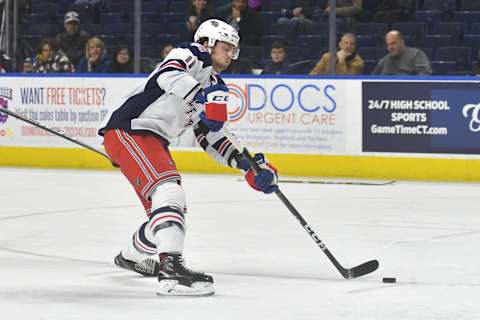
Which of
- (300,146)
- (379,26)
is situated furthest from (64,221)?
(379,26)

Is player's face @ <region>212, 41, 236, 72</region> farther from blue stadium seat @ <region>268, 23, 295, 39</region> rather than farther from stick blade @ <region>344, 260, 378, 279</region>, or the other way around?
blue stadium seat @ <region>268, 23, 295, 39</region>

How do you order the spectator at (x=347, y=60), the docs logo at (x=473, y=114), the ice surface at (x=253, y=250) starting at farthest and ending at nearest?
the spectator at (x=347, y=60)
the docs logo at (x=473, y=114)
the ice surface at (x=253, y=250)

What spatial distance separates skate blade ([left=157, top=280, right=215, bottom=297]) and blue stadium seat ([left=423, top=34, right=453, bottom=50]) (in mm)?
8357

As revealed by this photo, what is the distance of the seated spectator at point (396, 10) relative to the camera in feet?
46.2

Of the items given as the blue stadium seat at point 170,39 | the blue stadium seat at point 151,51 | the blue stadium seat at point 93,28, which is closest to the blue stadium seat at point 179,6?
the blue stadium seat at point 170,39

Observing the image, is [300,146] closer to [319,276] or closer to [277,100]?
[277,100]

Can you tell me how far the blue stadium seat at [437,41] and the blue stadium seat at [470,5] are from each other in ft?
1.23

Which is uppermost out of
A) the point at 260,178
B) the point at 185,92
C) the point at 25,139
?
the point at 185,92

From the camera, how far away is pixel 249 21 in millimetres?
14188

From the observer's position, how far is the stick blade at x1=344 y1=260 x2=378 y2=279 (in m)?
6.57

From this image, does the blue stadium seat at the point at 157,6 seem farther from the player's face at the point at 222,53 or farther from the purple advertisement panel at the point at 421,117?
the player's face at the point at 222,53

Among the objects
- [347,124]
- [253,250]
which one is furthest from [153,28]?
[253,250]

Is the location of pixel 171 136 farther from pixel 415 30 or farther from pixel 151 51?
pixel 151 51

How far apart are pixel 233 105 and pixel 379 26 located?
6.98 ft
